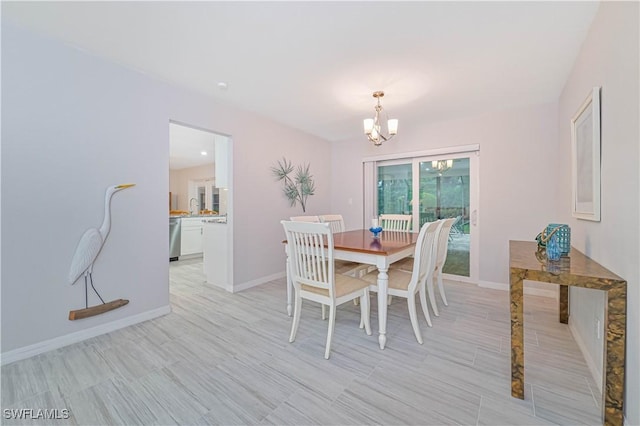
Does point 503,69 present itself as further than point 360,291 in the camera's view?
Yes

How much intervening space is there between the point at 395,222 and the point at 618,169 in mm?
2521

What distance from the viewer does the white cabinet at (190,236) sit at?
5414 millimetres

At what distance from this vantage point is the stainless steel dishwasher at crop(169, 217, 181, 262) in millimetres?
5219

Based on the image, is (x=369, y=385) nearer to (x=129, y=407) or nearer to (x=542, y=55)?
(x=129, y=407)

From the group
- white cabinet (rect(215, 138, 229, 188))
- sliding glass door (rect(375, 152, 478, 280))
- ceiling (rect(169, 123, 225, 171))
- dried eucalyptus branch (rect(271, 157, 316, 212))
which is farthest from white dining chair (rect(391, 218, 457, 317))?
ceiling (rect(169, 123, 225, 171))

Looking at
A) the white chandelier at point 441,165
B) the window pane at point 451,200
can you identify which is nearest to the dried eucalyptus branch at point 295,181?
the window pane at point 451,200

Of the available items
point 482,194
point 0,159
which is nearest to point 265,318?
point 0,159

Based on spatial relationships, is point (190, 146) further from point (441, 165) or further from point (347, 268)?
point (441, 165)

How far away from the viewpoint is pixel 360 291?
2193mm

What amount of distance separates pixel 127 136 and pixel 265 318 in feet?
7.05

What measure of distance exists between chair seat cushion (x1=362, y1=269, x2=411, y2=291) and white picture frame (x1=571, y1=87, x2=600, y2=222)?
1295 millimetres

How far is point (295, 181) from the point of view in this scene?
4.37 m

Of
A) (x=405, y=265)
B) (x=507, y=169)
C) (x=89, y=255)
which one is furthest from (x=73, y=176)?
(x=507, y=169)

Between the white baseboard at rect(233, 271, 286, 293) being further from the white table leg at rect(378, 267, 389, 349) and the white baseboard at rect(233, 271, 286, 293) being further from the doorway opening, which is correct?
the white table leg at rect(378, 267, 389, 349)
